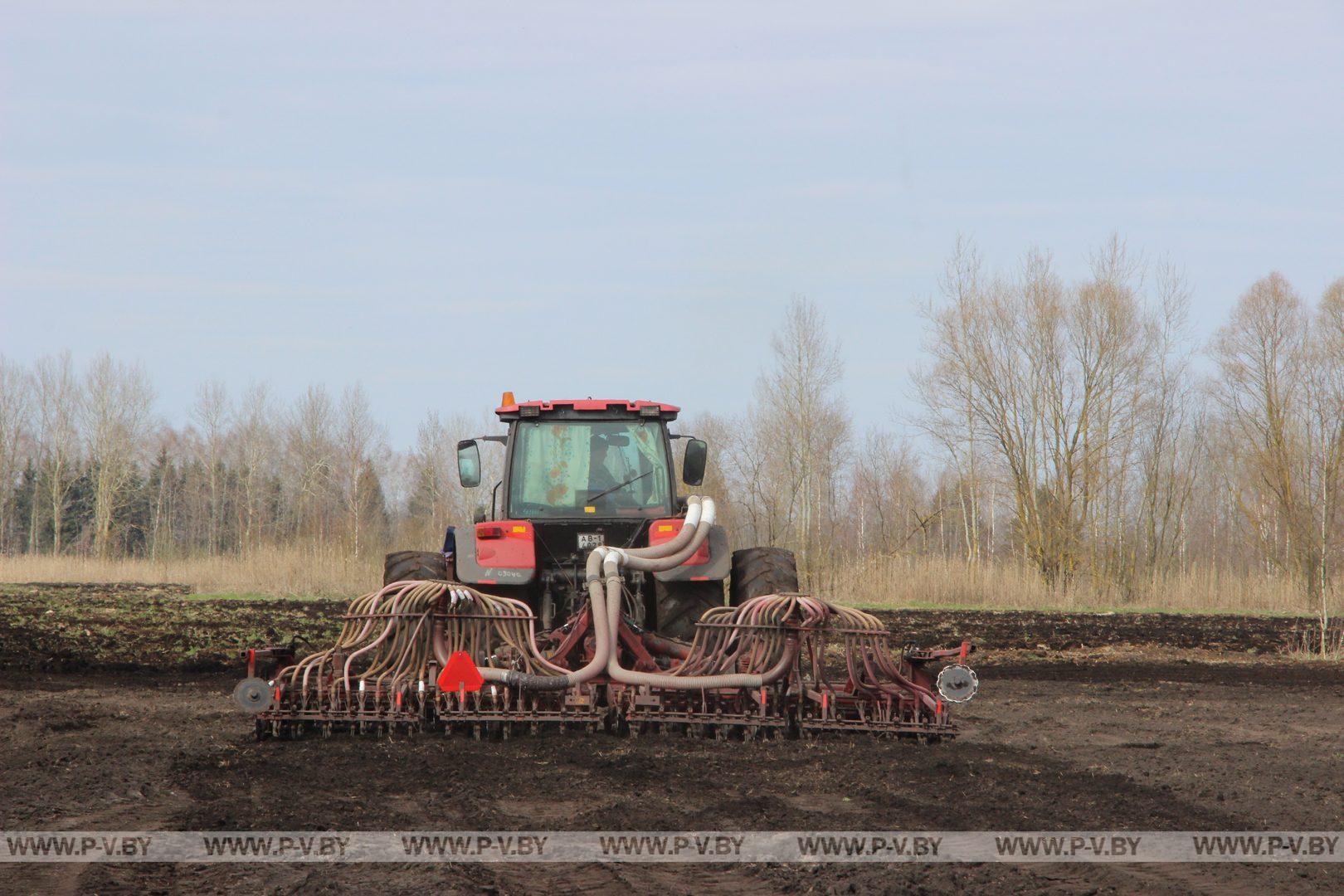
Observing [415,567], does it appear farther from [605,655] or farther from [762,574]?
[762,574]

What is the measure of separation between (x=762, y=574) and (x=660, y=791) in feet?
9.84

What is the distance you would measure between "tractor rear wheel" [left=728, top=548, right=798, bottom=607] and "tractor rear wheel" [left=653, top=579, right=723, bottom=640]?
23 centimetres

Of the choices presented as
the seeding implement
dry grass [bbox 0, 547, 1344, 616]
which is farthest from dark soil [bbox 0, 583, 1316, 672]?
the seeding implement

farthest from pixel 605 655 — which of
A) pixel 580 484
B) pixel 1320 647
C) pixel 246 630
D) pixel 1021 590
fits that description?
pixel 1021 590

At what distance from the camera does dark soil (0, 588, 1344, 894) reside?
13.3ft

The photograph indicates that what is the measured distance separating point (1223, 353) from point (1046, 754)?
2507 cm

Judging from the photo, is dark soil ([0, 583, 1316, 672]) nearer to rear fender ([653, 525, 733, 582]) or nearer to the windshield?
the windshield

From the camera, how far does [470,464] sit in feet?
27.5

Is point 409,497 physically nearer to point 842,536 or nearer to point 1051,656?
point 842,536

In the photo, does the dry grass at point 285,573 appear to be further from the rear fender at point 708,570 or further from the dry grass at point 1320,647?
the rear fender at point 708,570

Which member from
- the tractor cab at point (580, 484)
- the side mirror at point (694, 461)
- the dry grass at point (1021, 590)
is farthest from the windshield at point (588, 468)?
the dry grass at point (1021, 590)

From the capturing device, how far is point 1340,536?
2564cm

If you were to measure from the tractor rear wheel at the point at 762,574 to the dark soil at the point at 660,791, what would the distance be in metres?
1.44

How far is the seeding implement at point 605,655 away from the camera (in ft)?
21.9
